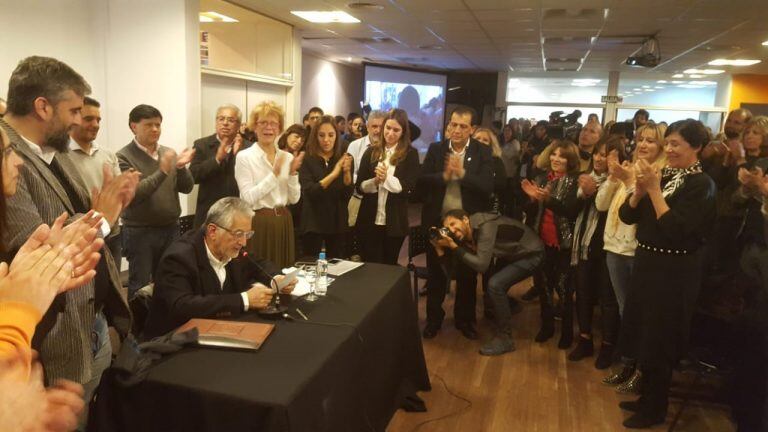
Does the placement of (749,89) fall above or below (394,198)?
above

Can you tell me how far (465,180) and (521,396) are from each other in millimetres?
1364

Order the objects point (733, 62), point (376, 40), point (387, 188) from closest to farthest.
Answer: point (387, 188)
point (376, 40)
point (733, 62)

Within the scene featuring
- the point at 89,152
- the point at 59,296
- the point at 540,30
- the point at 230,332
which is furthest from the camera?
the point at 540,30

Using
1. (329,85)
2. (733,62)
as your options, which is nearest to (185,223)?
(329,85)

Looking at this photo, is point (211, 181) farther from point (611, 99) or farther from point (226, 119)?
point (611, 99)

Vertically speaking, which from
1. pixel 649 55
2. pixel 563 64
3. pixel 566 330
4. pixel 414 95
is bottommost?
pixel 566 330

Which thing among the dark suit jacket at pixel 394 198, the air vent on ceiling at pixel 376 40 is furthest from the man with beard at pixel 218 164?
the air vent on ceiling at pixel 376 40

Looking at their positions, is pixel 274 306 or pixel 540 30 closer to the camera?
pixel 274 306

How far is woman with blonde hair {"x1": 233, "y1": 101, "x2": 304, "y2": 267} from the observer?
3.13 meters

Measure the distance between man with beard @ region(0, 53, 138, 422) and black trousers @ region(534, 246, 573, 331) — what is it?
2696 mm

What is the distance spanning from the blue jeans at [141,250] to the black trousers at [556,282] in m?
2.49

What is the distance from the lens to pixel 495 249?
3.53 meters

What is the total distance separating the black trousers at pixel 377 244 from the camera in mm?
3592

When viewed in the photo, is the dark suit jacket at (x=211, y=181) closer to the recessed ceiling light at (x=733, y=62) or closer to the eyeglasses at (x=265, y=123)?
the eyeglasses at (x=265, y=123)
